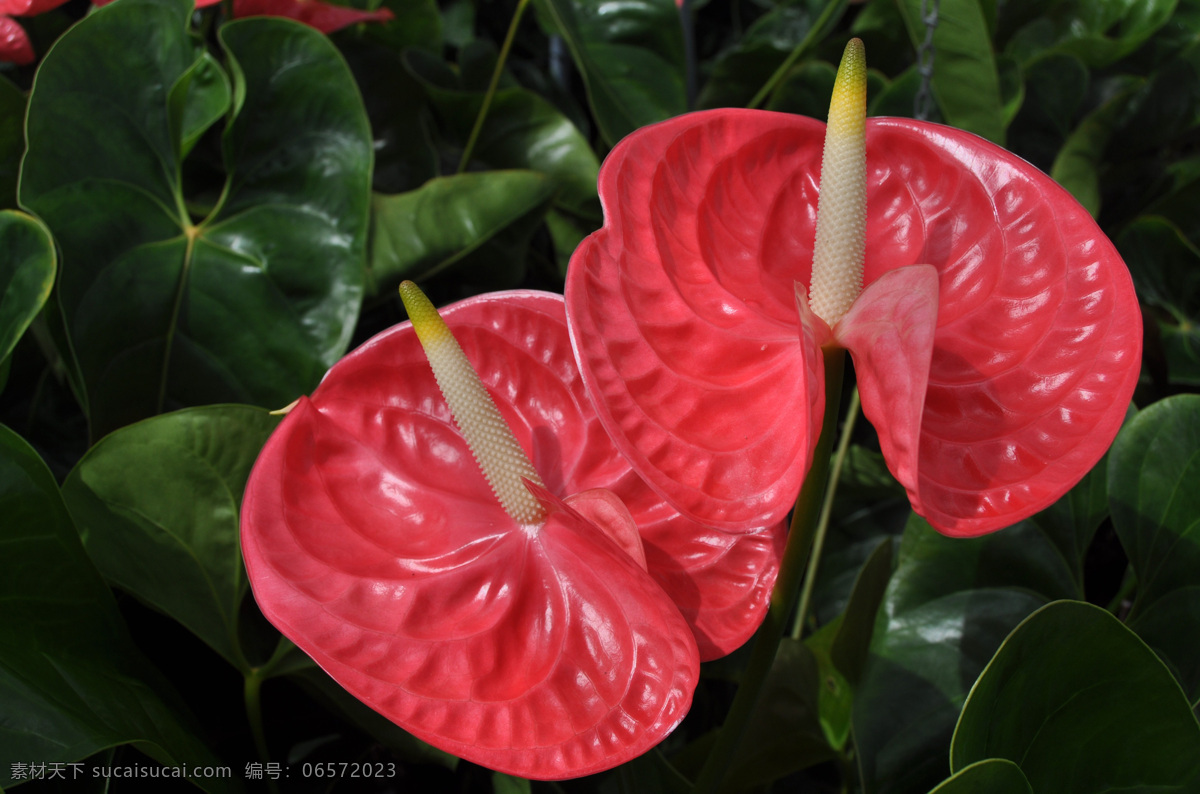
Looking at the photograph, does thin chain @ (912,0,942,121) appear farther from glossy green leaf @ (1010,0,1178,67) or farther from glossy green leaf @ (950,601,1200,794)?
glossy green leaf @ (1010,0,1178,67)

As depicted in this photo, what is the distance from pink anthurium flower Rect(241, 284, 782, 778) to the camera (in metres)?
0.37

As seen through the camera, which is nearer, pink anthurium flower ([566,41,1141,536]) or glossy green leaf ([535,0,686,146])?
pink anthurium flower ([566,41,1141,536])

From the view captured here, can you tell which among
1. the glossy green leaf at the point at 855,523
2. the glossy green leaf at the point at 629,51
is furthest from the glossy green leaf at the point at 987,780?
the glossy green leaf at the point at 629,51

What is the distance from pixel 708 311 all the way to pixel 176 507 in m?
0.38

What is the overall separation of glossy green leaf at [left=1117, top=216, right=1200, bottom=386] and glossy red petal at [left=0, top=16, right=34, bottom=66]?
129cm

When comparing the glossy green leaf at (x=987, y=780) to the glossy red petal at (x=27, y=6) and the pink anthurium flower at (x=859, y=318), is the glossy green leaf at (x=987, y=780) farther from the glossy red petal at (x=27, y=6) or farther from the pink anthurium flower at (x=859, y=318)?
the glossy red petal at (x=27, y=6)

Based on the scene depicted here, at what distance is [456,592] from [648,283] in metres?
0.19

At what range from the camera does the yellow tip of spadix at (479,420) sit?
0.41 meters

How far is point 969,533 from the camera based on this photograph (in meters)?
0.36

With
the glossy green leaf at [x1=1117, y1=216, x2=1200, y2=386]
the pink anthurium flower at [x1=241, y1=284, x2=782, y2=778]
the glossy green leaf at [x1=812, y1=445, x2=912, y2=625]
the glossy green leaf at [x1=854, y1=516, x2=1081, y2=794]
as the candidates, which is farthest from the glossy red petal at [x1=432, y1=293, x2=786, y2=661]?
the glossy green leaf at [x1=1117, y1=216, x2=1200, y2=386]

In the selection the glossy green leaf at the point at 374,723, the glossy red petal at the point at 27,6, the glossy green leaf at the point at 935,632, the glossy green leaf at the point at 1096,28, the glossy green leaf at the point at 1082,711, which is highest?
the glossy red petal at the point at 27,6

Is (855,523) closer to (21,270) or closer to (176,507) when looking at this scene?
(176,507)

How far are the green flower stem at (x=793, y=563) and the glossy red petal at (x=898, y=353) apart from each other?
0.03 meters

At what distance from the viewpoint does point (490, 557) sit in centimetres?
44
